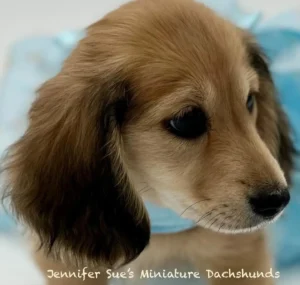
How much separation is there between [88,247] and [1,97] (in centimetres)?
91

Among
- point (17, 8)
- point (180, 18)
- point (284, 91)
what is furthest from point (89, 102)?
point (17, 8)

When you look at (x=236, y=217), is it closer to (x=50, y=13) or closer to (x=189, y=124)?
(x=189, y=124)

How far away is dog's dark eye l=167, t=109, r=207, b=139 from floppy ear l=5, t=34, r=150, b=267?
9 centimetres

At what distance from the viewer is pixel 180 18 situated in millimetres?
1181

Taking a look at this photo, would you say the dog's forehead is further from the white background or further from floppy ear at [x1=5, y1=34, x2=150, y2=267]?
the white background

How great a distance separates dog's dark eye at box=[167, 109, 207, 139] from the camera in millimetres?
1149

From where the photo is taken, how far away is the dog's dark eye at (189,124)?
115 cm

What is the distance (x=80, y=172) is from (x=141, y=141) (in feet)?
0.38

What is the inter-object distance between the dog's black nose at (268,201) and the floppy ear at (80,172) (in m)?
0.20

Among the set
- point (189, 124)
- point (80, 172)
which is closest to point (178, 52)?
point (189, 124)

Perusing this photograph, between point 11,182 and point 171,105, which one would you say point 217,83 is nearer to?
point 171,105

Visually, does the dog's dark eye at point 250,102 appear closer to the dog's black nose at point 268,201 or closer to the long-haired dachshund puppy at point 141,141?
the long-haired dachshund puppy at point 141,141

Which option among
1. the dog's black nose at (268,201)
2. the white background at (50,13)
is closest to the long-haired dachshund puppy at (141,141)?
the dog's black nose at (268,201)

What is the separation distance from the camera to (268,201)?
44.3 inches
